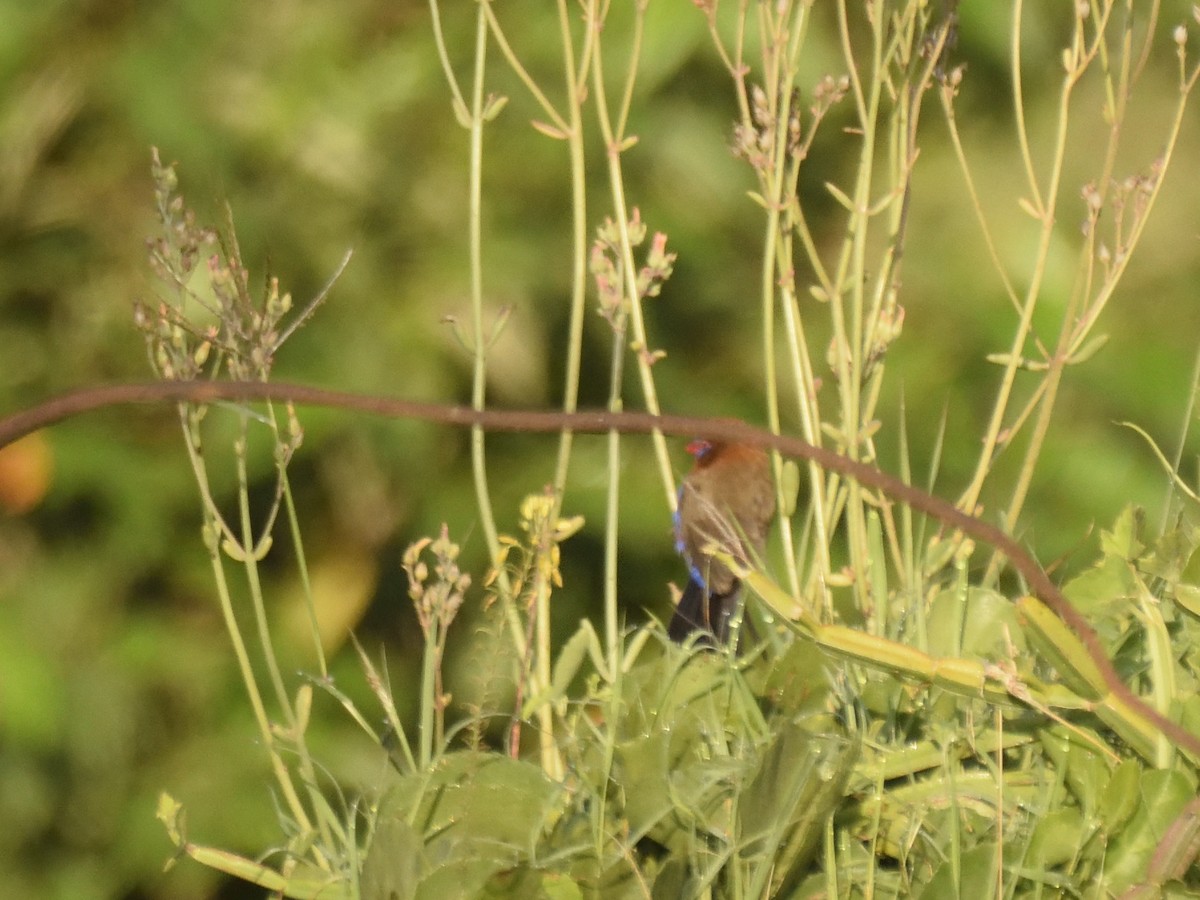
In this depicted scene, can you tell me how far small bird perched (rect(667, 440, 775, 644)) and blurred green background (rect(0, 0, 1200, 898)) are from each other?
10 cm

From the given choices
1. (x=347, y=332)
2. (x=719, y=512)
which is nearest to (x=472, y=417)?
(x=719, y=512)

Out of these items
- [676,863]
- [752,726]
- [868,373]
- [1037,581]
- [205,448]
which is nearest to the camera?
[1037,581]

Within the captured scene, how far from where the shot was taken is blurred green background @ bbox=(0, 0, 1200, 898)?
7.29 feet

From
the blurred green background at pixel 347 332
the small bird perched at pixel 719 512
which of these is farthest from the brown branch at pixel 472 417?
the blurred green background at pixel 347 332

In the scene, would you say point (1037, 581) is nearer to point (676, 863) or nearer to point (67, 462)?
point (676, 863)

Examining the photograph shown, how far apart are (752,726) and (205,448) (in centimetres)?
123

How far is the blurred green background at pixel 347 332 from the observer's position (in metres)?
2.22

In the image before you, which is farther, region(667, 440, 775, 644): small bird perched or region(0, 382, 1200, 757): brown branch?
region(667, 440, 775, 644): small bird perched

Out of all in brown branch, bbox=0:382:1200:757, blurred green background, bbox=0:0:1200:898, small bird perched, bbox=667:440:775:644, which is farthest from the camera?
blurred green background, bbox=0:0:1200:898

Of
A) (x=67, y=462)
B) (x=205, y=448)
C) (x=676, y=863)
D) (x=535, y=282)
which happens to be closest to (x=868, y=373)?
(x=676, y=863)

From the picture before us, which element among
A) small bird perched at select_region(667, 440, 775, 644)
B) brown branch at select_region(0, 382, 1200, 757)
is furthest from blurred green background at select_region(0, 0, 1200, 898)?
brown branch at select_region(0, 382, 1200, 757)

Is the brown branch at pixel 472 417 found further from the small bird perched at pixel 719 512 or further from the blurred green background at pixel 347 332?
the blurred green background at pixel 347 332

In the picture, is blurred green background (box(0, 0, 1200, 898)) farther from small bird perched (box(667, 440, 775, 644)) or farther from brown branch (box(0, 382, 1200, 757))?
brown branch (box(0, 382, 1200, 757))

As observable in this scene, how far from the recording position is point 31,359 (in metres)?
2.28
